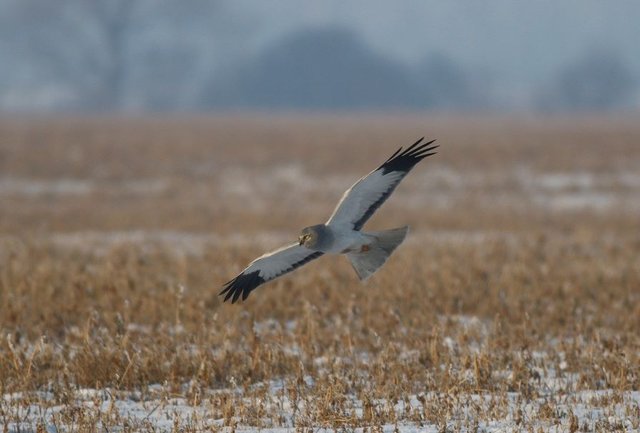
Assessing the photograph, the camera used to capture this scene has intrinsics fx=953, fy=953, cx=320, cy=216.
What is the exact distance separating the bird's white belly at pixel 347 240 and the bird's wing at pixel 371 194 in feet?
0.26

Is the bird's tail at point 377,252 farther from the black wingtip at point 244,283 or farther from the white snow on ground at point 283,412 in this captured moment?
the white snow on ground at point 283,412

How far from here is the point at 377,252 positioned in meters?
7.00

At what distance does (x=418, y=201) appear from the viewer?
22.9 metres

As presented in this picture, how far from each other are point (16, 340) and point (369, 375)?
3068 millimetres

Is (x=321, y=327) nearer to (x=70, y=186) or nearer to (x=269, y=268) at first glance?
(x=269, y=268)

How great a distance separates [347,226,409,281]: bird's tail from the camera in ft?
22.8

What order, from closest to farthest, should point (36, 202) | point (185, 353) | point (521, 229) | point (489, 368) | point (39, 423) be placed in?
point (39, 423), point (489, 368), point (185, 353), point (521, 229), point (36, 202)

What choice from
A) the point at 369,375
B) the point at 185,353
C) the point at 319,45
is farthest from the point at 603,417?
the point at 319,45

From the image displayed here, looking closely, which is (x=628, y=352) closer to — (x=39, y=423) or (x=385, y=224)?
(x=39, y=423)

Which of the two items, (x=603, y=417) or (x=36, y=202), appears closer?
(x=603, y=417)

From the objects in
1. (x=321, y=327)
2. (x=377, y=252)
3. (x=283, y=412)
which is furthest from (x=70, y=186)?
(x=283, y=412)

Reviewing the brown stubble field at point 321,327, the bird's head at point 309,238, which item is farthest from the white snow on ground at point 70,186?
the bird's head at point 309,238

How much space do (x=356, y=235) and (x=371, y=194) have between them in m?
0.31

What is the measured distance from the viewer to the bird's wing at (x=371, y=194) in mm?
6777
